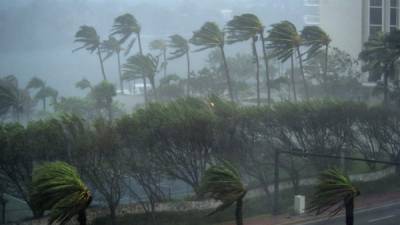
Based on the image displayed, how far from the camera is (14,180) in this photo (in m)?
15.2

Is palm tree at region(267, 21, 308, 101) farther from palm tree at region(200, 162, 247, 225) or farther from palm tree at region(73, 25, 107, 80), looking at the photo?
palm tree at region(200, 162, 247, 225)

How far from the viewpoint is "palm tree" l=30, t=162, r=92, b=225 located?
27.6 ft

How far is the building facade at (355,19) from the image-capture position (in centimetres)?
3081

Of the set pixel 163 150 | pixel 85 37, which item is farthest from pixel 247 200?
pixel 85 37

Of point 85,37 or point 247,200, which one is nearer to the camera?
point 247,200

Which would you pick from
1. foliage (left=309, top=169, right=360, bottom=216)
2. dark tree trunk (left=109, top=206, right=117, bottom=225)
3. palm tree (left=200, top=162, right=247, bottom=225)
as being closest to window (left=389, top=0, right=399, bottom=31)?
dark tree trunk (left=109, top=206, right=117, bottom=225)

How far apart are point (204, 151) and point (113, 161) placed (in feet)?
9.32

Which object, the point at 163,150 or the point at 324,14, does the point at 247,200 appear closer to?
the point at 163,150

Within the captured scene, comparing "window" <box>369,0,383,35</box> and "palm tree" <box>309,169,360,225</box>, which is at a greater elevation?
"window" <box>369,0,383,35</box>

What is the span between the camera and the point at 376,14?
32.1m

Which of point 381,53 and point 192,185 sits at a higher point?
point 381,53

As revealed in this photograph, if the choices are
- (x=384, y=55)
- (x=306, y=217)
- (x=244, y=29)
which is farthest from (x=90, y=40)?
(x=306, y=217)

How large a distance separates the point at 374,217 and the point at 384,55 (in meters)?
9.94

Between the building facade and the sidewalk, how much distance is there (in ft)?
46.6
